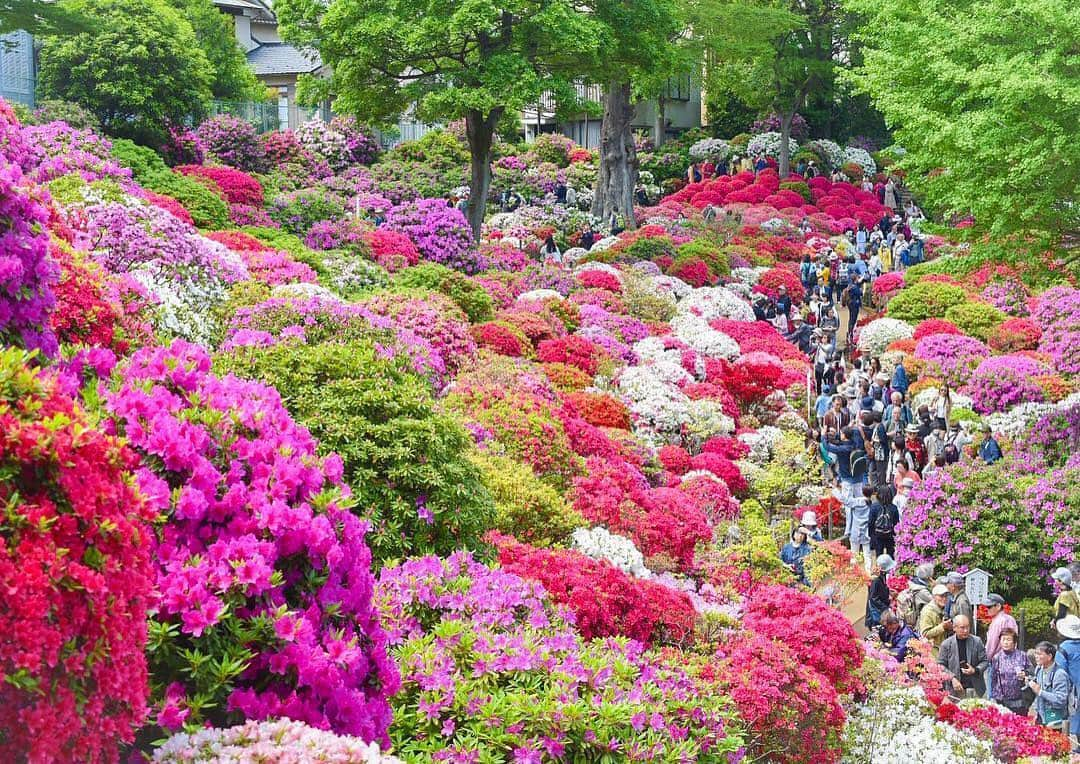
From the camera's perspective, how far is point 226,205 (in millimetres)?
20750

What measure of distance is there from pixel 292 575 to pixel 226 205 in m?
16.4

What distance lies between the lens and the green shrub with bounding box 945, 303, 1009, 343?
26.9 m

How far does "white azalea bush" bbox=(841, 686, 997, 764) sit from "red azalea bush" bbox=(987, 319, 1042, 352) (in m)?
17.6

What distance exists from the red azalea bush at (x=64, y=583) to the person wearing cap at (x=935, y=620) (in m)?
9.00

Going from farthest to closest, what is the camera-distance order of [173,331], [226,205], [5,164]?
[226,205]
[173,331]
[5,164]

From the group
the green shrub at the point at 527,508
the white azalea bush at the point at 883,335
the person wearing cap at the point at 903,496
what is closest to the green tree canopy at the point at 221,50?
the white azalea bush at the point at 883,335

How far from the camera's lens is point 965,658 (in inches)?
425

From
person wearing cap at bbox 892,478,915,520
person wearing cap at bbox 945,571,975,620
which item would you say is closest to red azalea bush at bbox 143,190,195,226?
person wearing cap at bbox 892,478,915,520

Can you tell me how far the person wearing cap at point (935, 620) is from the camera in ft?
38.0

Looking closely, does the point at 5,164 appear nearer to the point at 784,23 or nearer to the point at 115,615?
Result: the point at 115,615

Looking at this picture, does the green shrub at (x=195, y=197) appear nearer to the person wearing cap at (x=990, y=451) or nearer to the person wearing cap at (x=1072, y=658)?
the person wearing cap at (x=990, y=451)

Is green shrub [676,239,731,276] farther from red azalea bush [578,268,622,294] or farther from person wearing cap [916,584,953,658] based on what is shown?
person wearing cap [916,584,953,658]

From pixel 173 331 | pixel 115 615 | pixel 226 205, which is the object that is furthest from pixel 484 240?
pixel 115 615

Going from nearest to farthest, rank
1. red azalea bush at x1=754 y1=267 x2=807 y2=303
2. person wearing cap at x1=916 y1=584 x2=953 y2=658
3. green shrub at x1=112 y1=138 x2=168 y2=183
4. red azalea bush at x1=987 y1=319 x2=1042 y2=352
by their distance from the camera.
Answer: person wearing cap at x1=916 y1=584 x2=953 y2=658
green shrub at x1=112 y1=138 x2=168 y2=183
red azalea bush at x1=987 y1=319 x2=1042 y2=352
red azalea bush at x1=754 y1=267 x2=807 y2=303
